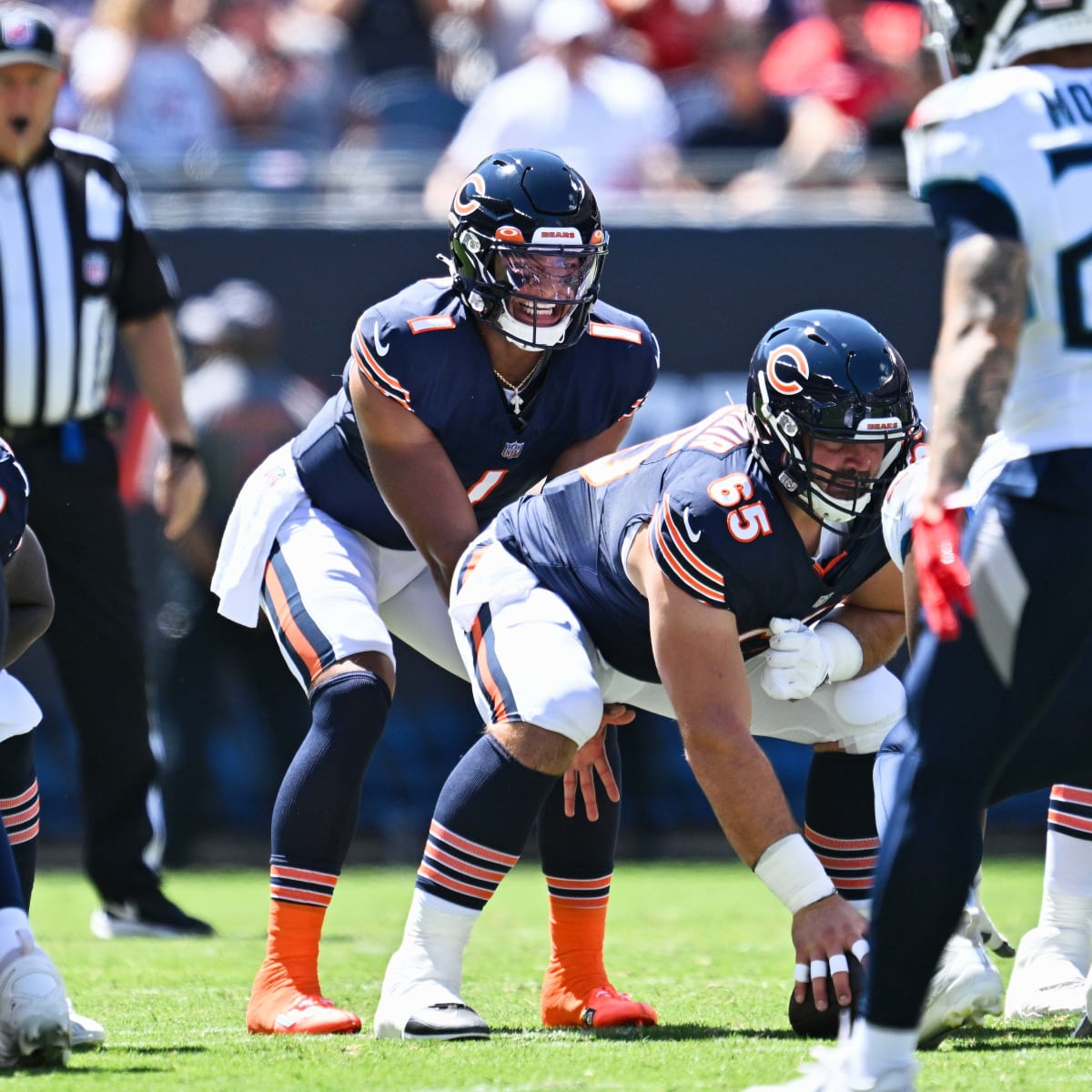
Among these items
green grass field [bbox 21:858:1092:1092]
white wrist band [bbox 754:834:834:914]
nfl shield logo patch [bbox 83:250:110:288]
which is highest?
nfl shield logo patch [bbox 83:250:110:288]

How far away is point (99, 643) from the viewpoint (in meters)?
6.13

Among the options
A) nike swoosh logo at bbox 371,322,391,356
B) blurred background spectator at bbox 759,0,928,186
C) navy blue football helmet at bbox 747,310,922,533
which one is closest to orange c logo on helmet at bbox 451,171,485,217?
nike swoosh logo at bbox 371,322,391,356

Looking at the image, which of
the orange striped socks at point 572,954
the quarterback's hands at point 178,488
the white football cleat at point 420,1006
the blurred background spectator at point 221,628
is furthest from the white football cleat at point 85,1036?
the blurred background spectator at point 221,628

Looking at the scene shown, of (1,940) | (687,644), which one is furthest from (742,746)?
(1,940)

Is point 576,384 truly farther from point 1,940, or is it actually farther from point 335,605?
point 1,940

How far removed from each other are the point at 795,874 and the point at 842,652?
2.01 feet

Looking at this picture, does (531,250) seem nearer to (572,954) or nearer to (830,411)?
(830,411)

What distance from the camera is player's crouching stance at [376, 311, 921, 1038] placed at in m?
3.80

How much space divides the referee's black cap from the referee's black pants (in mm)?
1112

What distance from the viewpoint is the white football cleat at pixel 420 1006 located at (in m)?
Result: 3.92

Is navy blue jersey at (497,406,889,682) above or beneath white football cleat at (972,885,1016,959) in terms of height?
above

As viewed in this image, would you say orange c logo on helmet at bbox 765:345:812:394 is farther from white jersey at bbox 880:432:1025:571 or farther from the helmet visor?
the helmet visor

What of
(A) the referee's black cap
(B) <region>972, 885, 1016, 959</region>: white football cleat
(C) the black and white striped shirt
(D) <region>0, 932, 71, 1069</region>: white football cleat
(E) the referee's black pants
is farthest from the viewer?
(C) the black and white striped shirt

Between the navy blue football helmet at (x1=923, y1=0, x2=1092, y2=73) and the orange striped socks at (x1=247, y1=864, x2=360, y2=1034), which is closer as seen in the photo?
the navy blue football helmet at (x1=923, y1=0, x2=1092, y2=73)
